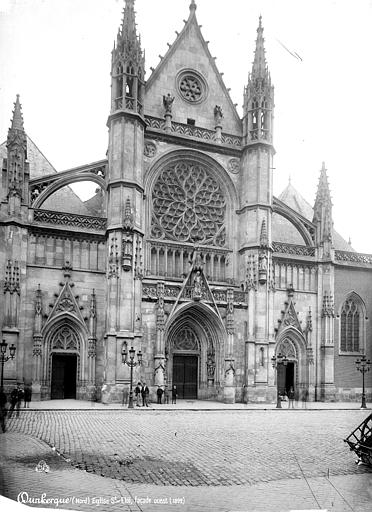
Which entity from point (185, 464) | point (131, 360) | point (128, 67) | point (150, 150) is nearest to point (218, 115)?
point (150, 150)

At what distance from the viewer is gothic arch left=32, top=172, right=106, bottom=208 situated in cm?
3093

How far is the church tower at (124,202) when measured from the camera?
2984cm

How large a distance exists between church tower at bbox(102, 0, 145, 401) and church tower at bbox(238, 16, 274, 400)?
6.69 m

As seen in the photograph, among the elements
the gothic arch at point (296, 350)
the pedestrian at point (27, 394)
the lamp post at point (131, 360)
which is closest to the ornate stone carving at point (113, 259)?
the lamp post at point (131, 360)

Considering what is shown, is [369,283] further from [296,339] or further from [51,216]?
[51,216]

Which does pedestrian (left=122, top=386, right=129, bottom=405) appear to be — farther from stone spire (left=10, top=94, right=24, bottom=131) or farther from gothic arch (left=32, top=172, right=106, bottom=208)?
stone spire (left=10, top=94, right=24, bottom=131)

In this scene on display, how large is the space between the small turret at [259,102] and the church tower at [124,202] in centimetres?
707

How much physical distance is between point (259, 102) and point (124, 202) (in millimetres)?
11157

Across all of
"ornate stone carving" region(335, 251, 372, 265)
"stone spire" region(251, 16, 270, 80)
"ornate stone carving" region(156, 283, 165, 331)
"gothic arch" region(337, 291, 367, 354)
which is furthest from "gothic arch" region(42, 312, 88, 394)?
"stone spire" region(251, 16, 270, 80)

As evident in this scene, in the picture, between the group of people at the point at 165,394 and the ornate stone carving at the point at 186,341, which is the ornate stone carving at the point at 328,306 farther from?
the group of people at the point at 165,394

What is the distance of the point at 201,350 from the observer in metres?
33.8

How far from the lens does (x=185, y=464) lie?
13.8 metres

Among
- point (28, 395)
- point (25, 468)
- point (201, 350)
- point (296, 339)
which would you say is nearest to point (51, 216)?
point (28, 395)

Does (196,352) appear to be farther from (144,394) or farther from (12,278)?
(12,278)
